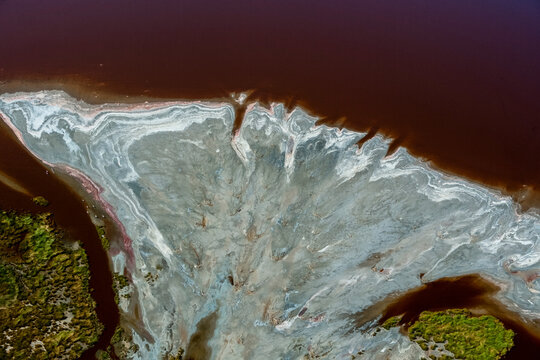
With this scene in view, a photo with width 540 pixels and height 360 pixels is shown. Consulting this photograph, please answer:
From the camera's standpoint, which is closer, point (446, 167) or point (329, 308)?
point (329, 308)

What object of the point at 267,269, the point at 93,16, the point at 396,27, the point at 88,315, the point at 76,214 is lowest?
the point at 267,269

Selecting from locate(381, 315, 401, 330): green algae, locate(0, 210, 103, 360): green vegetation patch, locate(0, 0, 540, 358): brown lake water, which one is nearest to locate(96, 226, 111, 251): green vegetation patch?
locate(0, 0, 540, 358): brown lake water

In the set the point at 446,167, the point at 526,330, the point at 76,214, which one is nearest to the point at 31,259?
the point at 76,214

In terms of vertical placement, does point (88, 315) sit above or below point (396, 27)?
below

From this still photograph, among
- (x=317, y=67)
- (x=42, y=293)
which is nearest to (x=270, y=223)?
(x=317, y=67)

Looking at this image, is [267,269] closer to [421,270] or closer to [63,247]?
[421,270]

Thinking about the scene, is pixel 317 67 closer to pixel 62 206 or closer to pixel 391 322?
pixel 391 322
